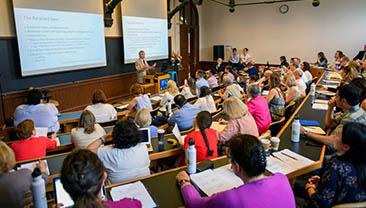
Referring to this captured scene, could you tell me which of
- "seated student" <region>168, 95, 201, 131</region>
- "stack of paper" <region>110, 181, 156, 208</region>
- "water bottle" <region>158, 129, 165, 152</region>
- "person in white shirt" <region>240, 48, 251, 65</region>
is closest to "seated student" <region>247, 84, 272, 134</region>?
"seated student" <region>168, 95, 201, 131</region>

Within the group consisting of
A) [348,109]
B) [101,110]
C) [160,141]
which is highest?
[348,109]

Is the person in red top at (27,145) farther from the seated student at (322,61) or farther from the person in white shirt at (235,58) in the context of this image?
the person in white shirt at (235,58)

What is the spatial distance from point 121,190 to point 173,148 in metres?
1.03

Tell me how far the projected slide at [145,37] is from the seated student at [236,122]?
19.6 ft

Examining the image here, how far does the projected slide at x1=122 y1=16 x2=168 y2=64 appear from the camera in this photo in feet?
28.1

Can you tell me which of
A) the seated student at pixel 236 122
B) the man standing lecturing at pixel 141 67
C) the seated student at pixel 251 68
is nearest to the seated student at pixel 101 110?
the seated student at pixel 236 122

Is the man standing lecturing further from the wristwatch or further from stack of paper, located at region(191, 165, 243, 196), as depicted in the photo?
the wristwatch

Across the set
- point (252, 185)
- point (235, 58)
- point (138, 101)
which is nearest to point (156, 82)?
point (138, 101)

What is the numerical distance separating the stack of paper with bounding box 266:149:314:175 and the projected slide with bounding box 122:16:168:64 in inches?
268

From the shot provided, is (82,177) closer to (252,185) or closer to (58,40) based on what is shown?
(252,185)

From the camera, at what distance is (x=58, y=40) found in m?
6.52

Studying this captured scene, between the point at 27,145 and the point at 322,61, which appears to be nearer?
the point at 27,145

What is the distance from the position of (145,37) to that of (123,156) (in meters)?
7.43

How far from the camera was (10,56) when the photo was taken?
18.7 feet
